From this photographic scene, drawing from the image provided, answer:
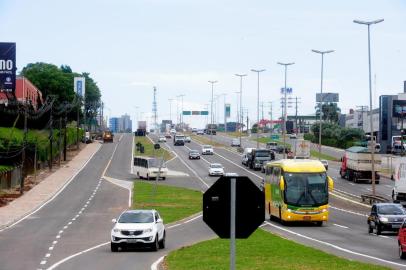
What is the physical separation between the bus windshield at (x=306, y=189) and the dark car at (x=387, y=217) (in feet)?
13.3

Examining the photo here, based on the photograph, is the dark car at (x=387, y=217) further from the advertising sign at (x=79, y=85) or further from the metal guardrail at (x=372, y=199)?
the advertising sign at (x=79, y=85)

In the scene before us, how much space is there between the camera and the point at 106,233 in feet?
131

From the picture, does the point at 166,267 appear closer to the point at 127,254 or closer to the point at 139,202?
the point at 127,254

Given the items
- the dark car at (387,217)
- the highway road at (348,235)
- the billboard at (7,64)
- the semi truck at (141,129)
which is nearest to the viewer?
the highway road at (348,235)

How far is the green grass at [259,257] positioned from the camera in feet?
73.9

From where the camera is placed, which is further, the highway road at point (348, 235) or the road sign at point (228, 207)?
the highway road at point (348, 235)

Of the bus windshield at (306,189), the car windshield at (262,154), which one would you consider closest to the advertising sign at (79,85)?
the car windshield at (262,154)

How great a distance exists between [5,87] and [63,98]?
6672cm

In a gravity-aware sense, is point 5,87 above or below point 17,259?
above

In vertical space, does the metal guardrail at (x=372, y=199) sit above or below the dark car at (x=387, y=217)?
below

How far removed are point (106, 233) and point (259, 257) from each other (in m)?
15.9

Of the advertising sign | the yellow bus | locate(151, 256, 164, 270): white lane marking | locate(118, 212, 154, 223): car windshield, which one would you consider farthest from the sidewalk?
the advertising sign

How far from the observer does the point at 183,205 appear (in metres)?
57.5

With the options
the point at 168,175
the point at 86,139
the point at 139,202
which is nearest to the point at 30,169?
the point at 168,175
